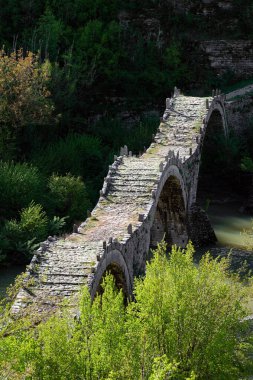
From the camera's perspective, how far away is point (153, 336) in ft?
91.4

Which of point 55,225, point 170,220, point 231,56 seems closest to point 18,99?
point 55,225

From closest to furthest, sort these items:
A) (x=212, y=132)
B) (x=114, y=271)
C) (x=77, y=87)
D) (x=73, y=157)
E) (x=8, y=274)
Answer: (x=114, y=271)
(x=8, y=274)
(x=73, y=157)
(x=212, y=132)
(x=77, y=87)

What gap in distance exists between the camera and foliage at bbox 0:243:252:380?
24953mm

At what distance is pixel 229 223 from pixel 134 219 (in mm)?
19768

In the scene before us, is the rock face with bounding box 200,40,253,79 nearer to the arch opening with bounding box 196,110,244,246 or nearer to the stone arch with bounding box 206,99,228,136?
the arch opening with bounding box 196,110,244,246

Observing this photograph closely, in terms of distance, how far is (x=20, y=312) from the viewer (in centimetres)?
3078

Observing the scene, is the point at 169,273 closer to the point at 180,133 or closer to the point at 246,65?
the point at 180,133

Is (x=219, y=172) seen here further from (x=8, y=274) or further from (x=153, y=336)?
(x=153, y=336)

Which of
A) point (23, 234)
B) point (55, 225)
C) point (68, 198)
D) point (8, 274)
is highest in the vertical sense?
point (68, 198)

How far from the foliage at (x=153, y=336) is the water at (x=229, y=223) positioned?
865 inches

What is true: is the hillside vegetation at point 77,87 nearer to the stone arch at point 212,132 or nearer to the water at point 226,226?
the water at point 226,226

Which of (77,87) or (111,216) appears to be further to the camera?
(77,87)

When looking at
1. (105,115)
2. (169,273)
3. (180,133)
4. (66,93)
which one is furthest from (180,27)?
(169,273)

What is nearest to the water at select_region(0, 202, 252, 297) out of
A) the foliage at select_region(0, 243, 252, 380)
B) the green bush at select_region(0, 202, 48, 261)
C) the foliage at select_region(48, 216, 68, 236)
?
the green bush at select_region(0, 202, 48, 261)
